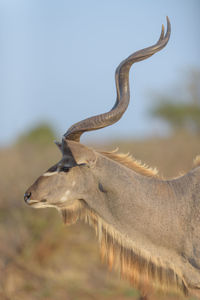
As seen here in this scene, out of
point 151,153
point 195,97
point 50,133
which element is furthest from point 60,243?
point 50,133

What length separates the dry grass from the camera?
600cm

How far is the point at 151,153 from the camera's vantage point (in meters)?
9.51

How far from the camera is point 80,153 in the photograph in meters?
3.41

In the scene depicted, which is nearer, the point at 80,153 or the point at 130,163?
the point at 80,153

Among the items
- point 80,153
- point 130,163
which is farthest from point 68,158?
point 130,163

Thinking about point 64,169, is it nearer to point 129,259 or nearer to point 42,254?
point 129,259

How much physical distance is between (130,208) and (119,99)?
863 millimetres

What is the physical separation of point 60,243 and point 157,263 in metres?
3.71

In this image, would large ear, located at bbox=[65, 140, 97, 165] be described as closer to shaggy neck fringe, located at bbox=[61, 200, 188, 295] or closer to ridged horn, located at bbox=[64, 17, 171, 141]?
ridged horn, located at bbox=[64, 17, 171, 141]

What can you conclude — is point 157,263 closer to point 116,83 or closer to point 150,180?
point 150,180

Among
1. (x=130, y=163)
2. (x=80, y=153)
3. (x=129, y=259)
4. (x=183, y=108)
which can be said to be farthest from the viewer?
(x=183, y=108)

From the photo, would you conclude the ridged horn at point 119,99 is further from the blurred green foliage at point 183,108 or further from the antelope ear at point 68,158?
the blurred green foliage at point 183,108

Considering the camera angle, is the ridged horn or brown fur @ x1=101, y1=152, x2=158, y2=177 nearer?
the ridged horn

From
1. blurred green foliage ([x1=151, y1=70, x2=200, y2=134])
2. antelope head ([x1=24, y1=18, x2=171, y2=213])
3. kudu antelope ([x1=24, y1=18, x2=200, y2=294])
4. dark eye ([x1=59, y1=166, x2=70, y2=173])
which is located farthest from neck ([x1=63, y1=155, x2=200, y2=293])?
blurred green foliage ([x1=151, y1=70, x2=200, y2=134])
